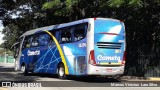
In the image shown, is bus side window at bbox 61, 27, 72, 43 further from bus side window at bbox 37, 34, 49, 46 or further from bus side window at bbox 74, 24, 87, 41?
bus side window at bbox 37, 34, 49, 46

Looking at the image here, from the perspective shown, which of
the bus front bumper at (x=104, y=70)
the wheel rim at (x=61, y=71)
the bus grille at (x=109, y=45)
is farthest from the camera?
the wheel rim at (x=61, y=71)

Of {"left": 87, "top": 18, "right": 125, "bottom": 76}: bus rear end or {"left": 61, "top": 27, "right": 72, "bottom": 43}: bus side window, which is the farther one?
{"left": 61, "top": 27, "right": 72, "bottom": 43}: bus side window

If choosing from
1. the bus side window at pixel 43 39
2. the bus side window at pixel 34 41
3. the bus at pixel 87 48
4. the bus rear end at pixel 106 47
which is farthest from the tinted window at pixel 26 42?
the bus rear end at pixel 106 47

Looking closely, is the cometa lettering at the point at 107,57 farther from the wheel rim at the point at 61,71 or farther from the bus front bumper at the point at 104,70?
the wheel rim at the point at 61,71

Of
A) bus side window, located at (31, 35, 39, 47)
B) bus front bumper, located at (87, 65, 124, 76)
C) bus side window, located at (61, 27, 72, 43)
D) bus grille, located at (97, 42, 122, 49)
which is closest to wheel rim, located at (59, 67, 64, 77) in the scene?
bus side window, located at (61, 27, 72, 43)

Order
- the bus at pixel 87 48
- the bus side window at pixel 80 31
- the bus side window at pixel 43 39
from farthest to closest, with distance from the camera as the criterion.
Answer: the bus side window at pixel 43 39
the bus side window at pixel 80 31
the bus at pixel 87 48

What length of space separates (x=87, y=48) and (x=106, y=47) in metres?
1.00

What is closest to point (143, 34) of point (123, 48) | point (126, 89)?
point (123, 48)

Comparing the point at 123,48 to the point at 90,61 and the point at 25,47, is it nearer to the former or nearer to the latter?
the point at 90,61

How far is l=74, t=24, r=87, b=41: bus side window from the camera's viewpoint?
18.8 m

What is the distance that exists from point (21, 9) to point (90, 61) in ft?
63.6

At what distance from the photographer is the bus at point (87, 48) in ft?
60.1

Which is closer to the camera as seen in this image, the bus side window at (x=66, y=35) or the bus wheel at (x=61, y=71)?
the bus side window at (x=66, y=35)

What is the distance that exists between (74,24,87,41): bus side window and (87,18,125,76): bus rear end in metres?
0.55
